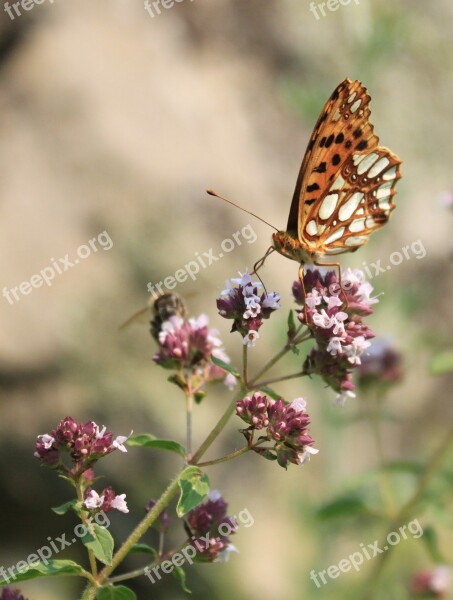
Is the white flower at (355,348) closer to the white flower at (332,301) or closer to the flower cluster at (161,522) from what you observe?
the white flower at (332,301)

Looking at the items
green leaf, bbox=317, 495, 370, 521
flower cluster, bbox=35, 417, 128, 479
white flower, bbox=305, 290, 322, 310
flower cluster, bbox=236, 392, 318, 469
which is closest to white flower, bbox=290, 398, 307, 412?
flower cluster, bbox=236, 392, 318, 469

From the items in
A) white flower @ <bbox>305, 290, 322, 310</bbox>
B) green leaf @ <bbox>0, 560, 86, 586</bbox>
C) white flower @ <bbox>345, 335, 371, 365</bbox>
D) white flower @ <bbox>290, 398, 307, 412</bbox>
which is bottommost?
green leaf @ <bbox>0, 560, 86, 586</bbox>

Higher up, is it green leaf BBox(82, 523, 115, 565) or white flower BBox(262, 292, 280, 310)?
white flower BBox(262, 292, 280, 310)

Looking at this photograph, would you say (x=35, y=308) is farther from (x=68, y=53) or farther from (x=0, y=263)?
(x=68, y=53)

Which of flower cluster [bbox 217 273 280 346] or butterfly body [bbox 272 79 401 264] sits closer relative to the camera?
flower cluster [bbox 217 273 280 346]

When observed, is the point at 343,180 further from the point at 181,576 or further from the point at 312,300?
the point at 181,576

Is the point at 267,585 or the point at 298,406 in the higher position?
the point at 298,406

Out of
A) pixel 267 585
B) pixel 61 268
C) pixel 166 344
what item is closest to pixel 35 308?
pixel 61 268

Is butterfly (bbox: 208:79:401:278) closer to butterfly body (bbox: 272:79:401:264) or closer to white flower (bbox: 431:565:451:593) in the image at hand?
butterfly body (bbox: 272:79:401:264)
